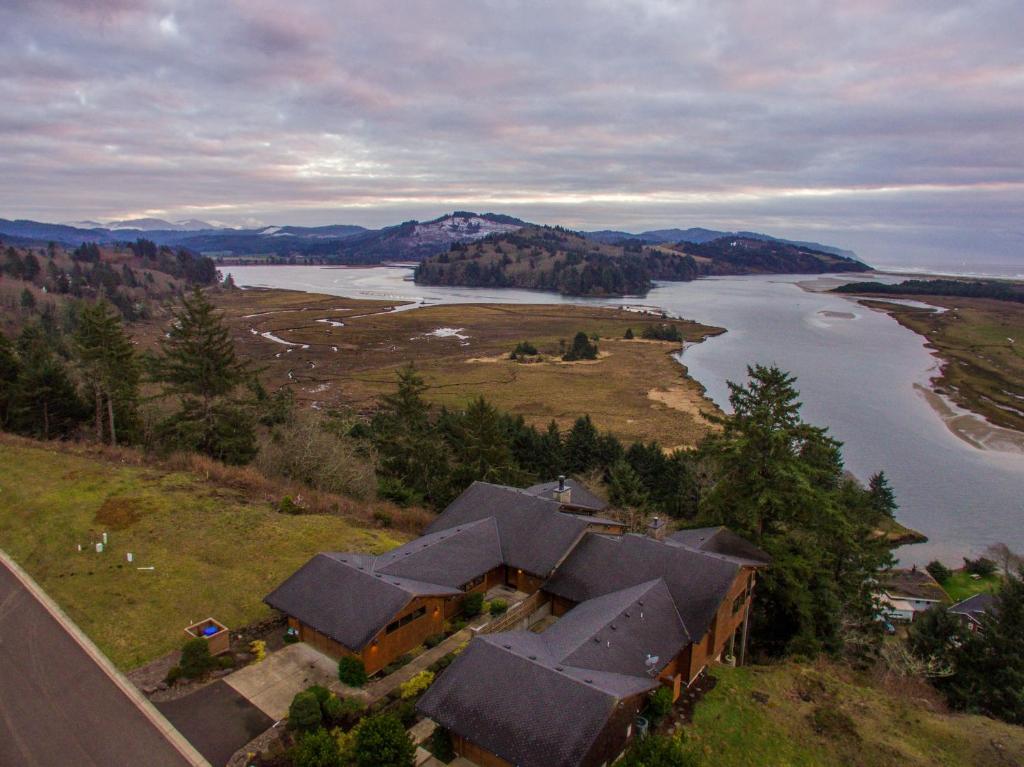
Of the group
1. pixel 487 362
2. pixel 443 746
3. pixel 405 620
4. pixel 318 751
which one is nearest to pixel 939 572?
pixel 405 620

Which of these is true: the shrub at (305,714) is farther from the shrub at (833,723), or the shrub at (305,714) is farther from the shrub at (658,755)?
the shrub at (833,723)

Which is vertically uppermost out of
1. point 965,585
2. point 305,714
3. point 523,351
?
point 305,714

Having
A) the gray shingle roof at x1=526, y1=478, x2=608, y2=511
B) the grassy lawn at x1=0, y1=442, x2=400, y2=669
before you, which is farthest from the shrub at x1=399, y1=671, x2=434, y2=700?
the gray shingle roof at x1=526, y1=478, x2=608, y2=511

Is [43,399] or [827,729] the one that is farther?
[43,399]

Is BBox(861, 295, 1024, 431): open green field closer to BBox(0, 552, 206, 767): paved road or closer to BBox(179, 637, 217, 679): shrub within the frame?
BBox(179, 637, 217, 679): shrub

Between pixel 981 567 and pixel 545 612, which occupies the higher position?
pixel 545 612

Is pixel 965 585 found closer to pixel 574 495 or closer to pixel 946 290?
pixel 574 495
